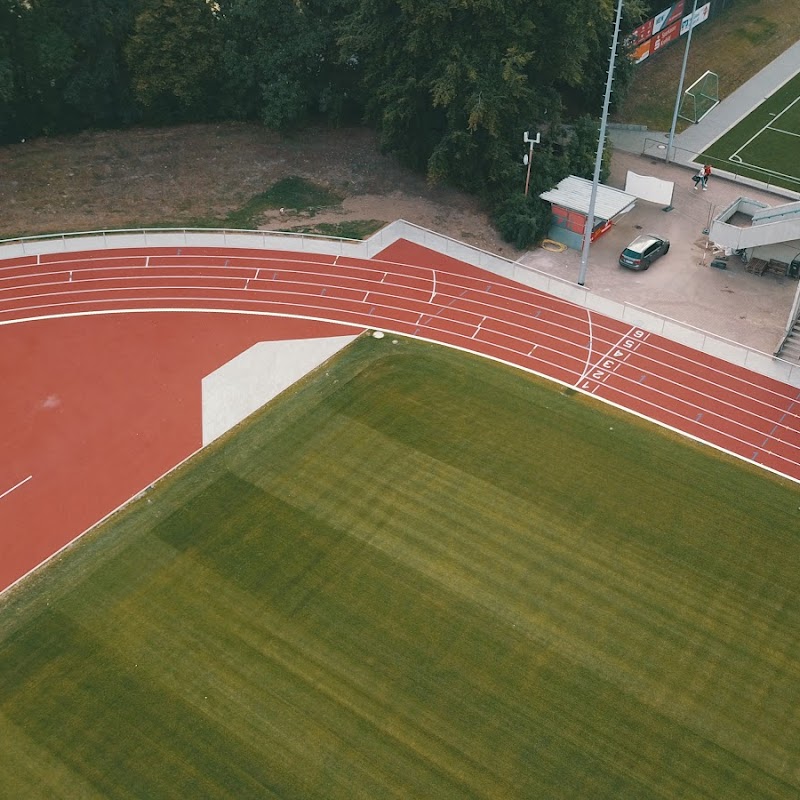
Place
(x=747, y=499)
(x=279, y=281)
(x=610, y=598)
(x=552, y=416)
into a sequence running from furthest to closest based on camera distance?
(x=279, y=281)
(x=552, y=416)
(x=747, y=499)
(x=610, y=598)

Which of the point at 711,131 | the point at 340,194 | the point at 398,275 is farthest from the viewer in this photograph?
the point at 711,131

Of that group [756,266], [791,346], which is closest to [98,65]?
[756,266]

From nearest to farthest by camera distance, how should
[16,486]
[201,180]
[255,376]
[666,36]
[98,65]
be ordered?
[16,486]
[255,376]
[201,180]
[98,65]
[666,36]

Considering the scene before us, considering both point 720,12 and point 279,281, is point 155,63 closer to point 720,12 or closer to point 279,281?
point 279,281

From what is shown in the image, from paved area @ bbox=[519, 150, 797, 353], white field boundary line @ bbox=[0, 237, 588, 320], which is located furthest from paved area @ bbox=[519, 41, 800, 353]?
white field boundary line @ bbox=[0, 237, 588, 320]

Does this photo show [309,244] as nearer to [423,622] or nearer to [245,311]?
[245,311]

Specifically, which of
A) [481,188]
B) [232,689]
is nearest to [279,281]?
[481,188]
